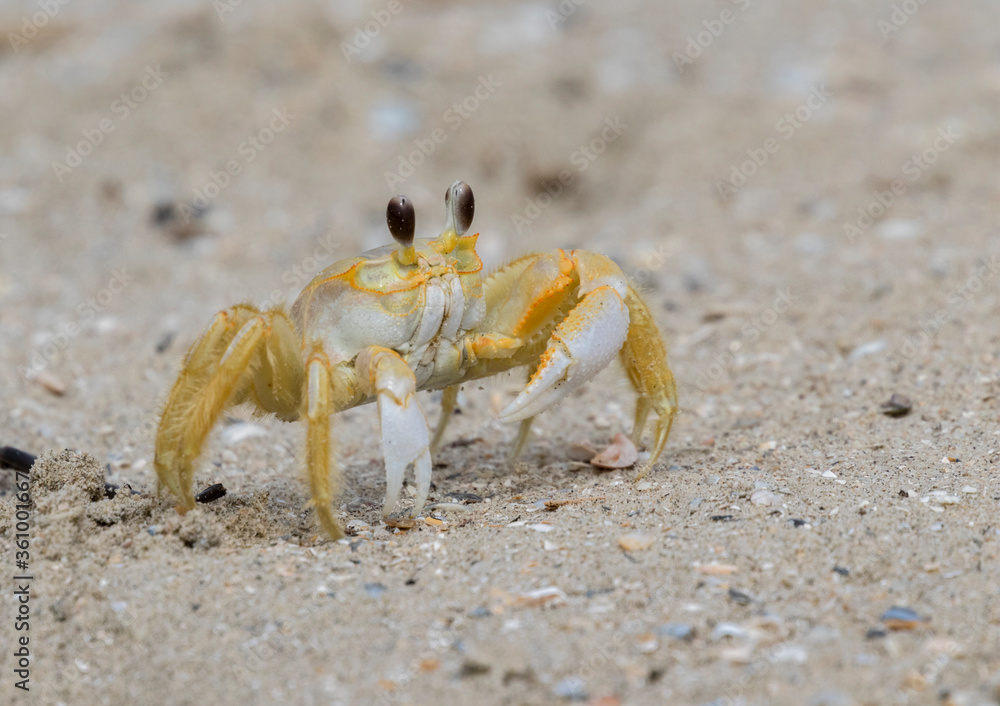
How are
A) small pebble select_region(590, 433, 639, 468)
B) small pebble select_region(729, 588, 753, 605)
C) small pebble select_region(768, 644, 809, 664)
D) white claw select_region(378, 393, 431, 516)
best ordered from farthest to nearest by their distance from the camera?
small pebble select_region(590, 433, 639, 468)
white claw select_region(378, 393, 431, 516)
small pebble select_region(729, 588, 753, 605)
small pebble select_region(768, 644, 809, 664)

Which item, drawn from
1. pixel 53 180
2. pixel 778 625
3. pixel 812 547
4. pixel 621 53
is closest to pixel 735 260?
pixel 621 53

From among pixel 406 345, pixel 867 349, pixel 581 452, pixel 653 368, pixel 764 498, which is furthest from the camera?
pixel 867 349

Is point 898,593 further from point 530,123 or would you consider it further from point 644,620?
point 530,123

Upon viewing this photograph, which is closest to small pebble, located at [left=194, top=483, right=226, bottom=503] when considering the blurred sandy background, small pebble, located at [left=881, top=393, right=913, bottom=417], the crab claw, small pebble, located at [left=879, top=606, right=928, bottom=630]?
the blurred sandy background

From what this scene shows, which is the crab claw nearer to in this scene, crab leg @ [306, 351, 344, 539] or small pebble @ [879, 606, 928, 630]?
crab leg @ [306, 351, 344, 539]

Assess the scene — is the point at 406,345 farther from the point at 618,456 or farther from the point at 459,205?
the point at 618,456

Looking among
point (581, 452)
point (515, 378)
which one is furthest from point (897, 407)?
point (515, 378)
